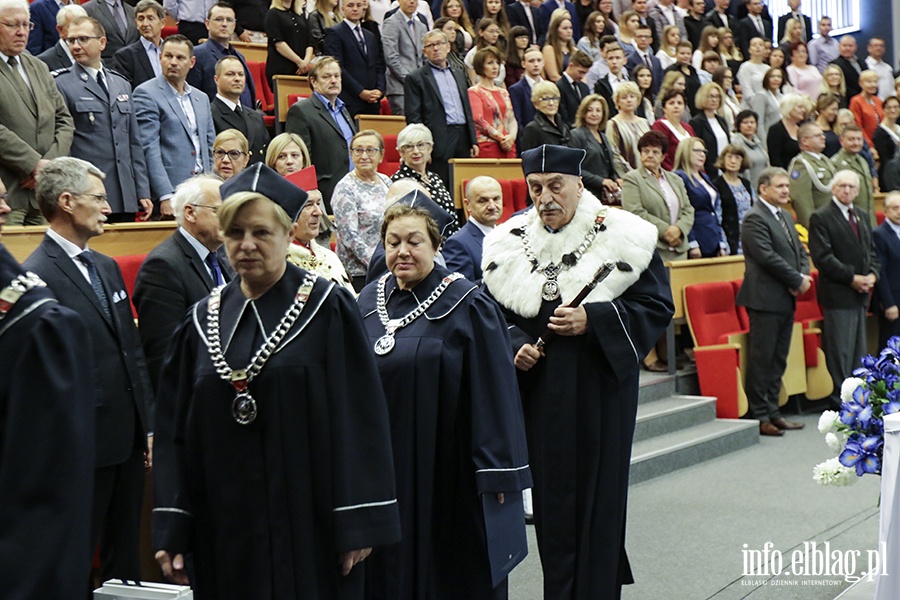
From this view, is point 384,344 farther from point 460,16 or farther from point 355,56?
point 460,16

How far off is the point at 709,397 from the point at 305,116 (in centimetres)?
379

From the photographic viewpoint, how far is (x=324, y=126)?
8.15 meters

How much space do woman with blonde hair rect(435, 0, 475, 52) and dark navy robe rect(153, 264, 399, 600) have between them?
8.40 m

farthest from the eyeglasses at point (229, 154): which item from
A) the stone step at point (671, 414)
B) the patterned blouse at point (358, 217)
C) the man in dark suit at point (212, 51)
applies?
the stone step at point (671, 414)

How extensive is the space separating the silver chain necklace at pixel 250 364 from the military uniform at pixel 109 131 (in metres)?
3.88

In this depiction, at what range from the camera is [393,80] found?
10336mm

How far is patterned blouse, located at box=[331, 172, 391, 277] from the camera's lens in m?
6.86

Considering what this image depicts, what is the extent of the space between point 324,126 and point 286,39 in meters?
2.04

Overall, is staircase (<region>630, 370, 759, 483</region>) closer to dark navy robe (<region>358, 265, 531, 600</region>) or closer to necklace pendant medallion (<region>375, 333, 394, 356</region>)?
dark navy robe (<region>358, 265, 531, 600</region>)

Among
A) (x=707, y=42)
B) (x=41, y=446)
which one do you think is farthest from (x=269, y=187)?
(x=707, y=42)

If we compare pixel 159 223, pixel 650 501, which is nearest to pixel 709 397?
pixel 650 501

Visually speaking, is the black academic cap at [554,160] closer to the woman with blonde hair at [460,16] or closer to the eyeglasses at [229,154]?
the eyeglasses at [229,154]

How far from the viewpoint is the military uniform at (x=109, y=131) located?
6.46 meters

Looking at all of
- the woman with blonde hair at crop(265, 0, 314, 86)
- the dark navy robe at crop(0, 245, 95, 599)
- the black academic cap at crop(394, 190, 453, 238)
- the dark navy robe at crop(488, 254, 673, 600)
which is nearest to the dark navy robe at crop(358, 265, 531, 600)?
the black academic cap at crop(394, 190, 453, 238)
